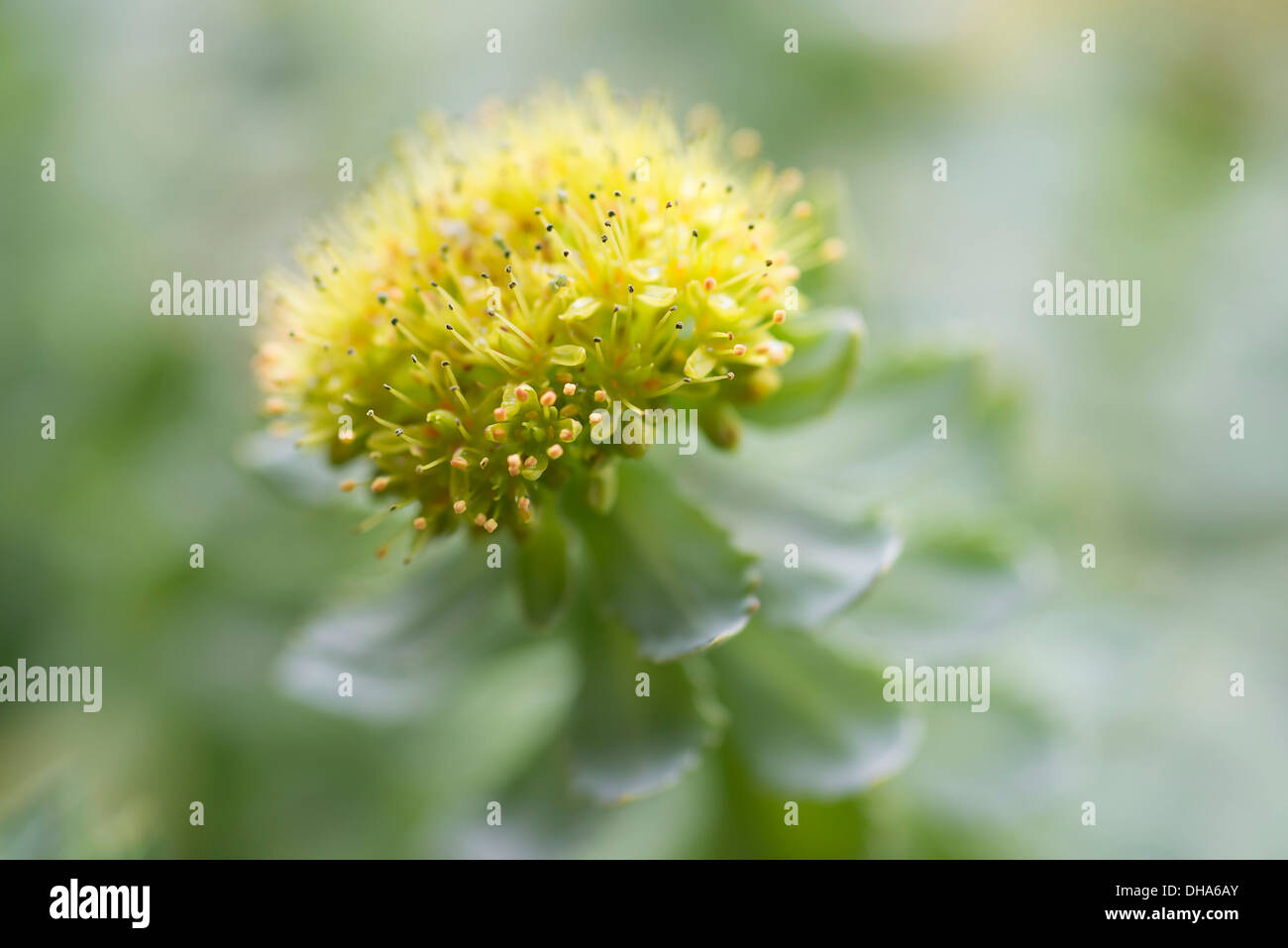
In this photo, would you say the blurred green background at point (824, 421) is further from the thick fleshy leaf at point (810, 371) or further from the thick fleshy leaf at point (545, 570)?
the thick fleshy leaf at point (545, 570)

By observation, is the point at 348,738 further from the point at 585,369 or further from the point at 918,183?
the point at 918,183

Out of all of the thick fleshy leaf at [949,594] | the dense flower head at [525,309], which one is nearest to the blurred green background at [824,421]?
the thick fleshy leaf at [949,594]

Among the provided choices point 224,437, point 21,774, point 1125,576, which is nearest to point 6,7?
point 224,437

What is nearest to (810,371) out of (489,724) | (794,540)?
(794,540)

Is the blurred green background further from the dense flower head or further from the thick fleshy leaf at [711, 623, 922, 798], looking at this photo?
the dense flower head

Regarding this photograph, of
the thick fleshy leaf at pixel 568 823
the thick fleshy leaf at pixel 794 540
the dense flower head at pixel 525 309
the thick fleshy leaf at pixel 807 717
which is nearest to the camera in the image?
the dense flower head at pixel 525 309

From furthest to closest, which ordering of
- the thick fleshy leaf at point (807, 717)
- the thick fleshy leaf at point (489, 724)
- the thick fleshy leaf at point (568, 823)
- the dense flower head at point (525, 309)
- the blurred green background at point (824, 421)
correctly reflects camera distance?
1. the thick fleshy leaf at point (489, 724)
2. the blurred green background at point (824, 421)
3. the thick fleshy leaf at point (568, 823)
4. the thick fleshy leaf at point (807, 717)
5. the dense flower head at point (525, 309)

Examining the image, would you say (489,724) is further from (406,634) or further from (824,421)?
(824,421)
